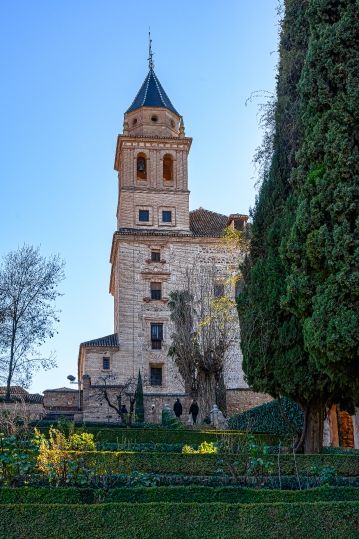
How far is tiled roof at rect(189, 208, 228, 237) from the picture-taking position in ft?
116

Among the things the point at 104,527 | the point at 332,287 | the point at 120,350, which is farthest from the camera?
the point at 120,350

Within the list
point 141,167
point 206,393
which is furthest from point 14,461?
point 141,167

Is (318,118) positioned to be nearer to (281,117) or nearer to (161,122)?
(281,117)

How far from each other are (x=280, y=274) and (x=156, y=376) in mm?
20580

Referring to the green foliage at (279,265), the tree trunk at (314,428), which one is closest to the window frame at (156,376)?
the green foliage at (279,265)

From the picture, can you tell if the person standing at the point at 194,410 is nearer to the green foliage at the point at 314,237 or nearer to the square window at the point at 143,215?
the square window at the point at 143,215

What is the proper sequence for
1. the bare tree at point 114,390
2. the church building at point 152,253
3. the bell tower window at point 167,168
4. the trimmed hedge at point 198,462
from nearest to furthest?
the trimmed hedge at point 198,462
the bare tree at point 114,390
the church building at point 152,253
the bell tower window at point 167,168

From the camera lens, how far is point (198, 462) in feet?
35.6

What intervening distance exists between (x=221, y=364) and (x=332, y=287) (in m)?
15.8

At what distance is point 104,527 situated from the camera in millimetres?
7133

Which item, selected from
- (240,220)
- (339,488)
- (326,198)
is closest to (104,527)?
(339,488)

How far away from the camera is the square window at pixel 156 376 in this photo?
32.5 meters

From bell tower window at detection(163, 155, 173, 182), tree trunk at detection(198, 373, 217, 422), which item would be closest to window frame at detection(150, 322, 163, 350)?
tree trunk at detection(198, 373, 217, 422)

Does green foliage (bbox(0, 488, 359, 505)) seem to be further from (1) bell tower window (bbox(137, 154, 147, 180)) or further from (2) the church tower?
(1) bell tower window (bbox(137, 154, 147, 180))
